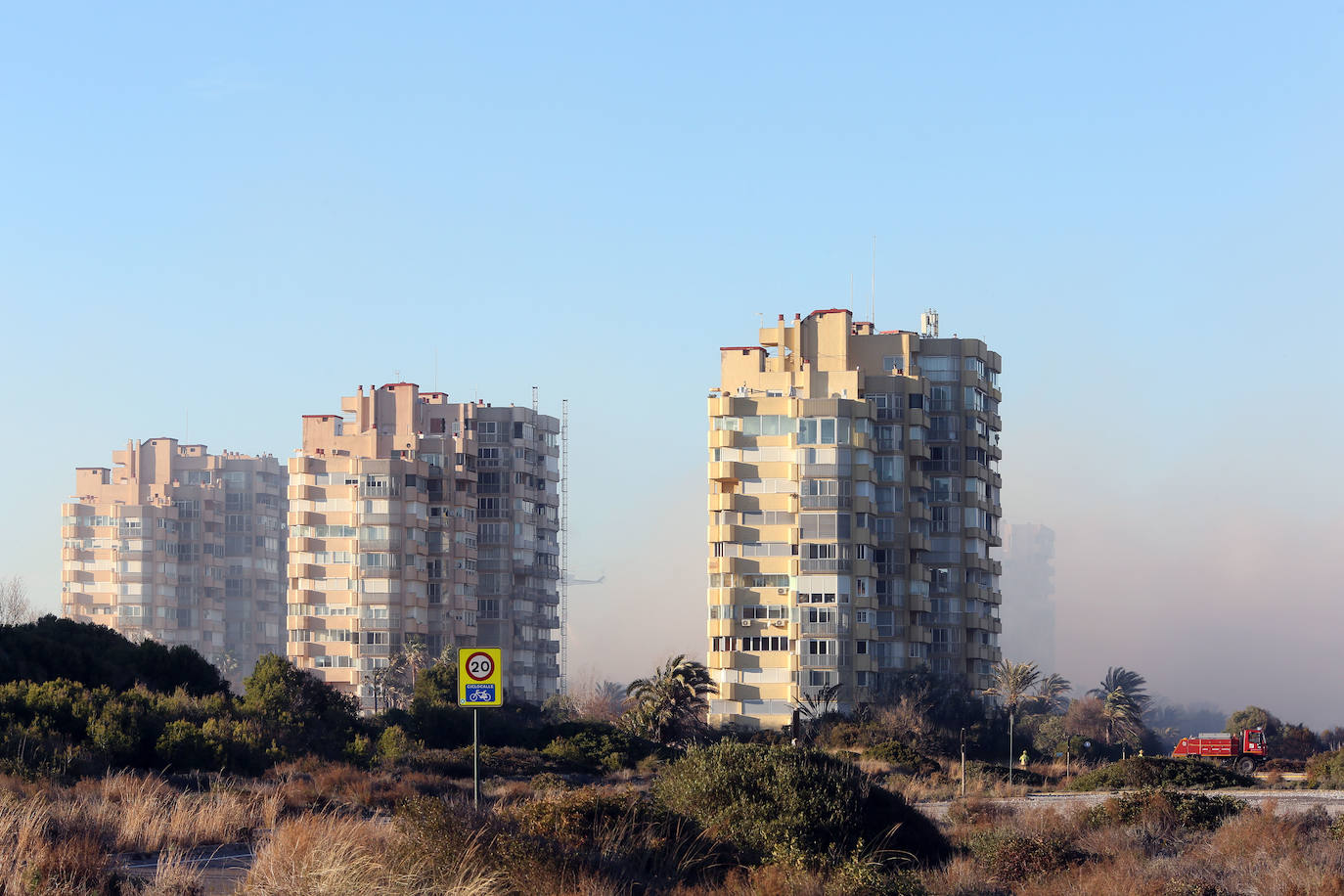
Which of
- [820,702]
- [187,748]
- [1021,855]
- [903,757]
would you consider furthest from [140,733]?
[820,702]

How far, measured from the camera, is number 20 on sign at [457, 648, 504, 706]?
2869 centimetres

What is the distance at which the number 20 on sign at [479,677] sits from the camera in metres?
28.7

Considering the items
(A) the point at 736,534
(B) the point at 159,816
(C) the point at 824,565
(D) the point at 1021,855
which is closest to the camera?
(B) the point at 159,816

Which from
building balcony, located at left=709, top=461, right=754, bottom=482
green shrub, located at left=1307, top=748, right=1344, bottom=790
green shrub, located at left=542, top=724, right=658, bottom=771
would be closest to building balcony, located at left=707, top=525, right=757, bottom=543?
building balcony, located at left=709, top=461, right=754, bottom=482

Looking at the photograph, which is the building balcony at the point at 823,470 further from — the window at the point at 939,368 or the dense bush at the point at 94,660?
the dense bush at the point at 94,660

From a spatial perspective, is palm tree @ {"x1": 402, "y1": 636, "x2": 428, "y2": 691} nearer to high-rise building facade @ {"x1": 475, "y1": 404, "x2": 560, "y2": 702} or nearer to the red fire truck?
high-rise building facade @ {"x1": 475, "y1": 404, "x2": 560, "y2": 702}

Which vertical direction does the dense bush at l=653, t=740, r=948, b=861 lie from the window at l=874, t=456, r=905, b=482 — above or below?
below

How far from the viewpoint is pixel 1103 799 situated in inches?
1964

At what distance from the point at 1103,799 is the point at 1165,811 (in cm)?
1595

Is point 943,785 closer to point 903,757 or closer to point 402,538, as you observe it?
point 903,757

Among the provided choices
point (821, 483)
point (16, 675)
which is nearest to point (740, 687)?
point (821, 483)

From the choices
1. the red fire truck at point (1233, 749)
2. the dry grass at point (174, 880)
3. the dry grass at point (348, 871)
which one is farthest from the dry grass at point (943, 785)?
the dry grass at point (174, 880)

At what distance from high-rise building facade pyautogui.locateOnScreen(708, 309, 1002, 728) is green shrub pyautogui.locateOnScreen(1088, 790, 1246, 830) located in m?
76.5

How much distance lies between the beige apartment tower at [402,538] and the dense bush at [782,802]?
118m
